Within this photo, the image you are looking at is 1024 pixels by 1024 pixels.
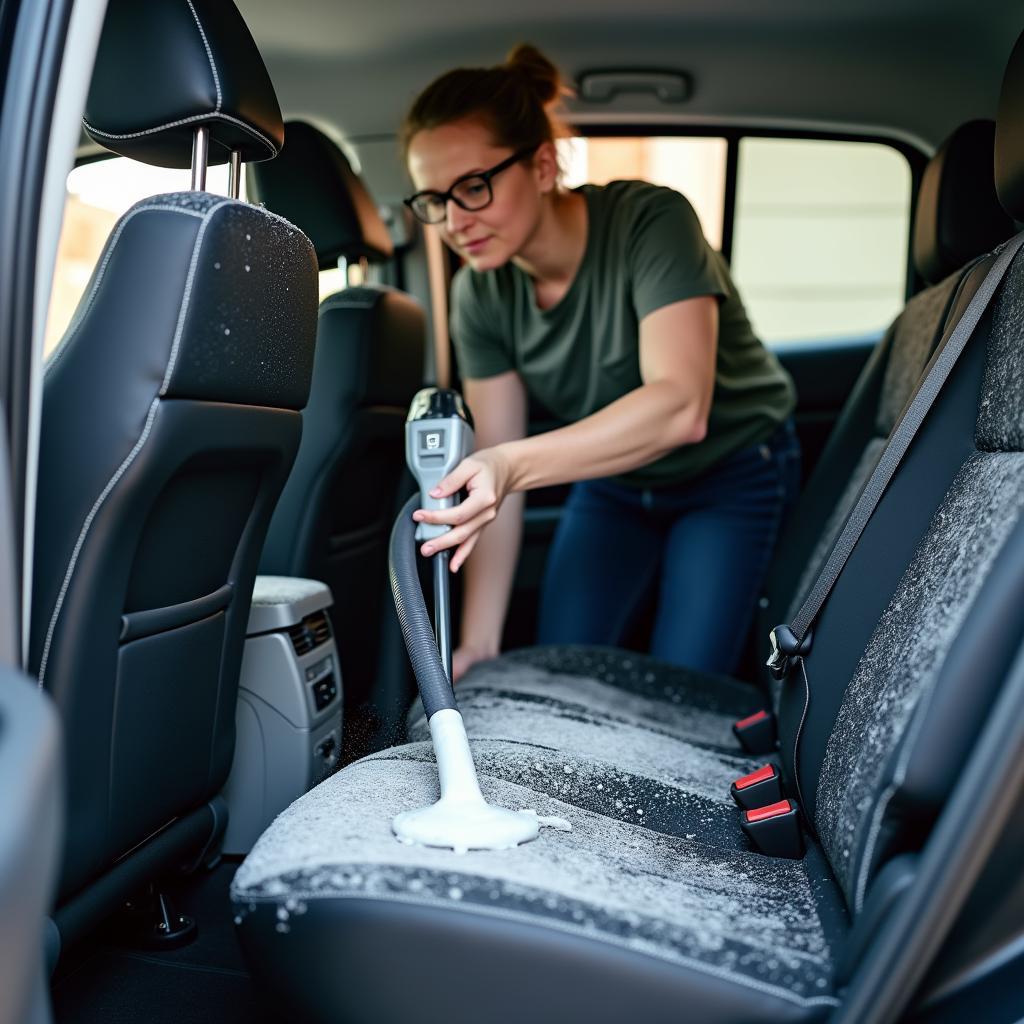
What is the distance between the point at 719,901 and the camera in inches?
35.9

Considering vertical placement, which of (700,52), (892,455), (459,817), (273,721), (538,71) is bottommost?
(273,721)

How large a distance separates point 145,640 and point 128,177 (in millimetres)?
486

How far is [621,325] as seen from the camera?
181cm

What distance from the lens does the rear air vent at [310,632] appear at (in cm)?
162

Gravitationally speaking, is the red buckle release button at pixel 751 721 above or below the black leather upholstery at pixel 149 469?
below

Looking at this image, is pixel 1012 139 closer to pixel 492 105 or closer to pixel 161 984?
pixel 492 105

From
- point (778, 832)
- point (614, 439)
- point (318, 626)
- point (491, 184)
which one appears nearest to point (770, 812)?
point (778, 832)

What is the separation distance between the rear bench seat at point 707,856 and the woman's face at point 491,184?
2.51ft

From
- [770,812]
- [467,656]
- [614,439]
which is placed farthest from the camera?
[467,656]

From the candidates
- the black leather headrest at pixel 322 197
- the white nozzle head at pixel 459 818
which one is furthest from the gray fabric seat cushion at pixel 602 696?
the black leather headrest at pixel 322 197

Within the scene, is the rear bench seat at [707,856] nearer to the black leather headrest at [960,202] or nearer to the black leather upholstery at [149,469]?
the black leather upholstery at [149,469]

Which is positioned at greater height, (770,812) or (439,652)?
(439,652)

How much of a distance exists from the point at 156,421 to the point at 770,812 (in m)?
0.72

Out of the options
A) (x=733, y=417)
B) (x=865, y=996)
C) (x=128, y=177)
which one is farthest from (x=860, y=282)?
(x=865, y=996)
